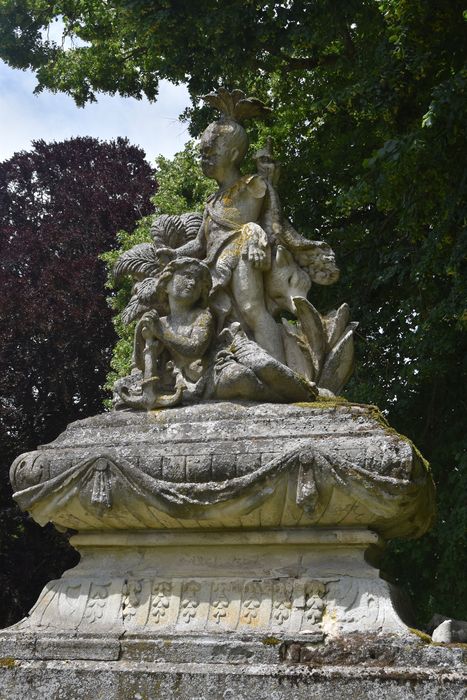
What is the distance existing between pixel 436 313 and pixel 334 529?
571cm

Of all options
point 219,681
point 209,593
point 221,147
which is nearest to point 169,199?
point 221,147

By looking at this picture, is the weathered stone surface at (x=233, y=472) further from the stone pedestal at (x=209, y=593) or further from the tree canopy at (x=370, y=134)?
the tree canopy at (x=370, y=134)

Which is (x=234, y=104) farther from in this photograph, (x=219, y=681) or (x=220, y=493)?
(x=219, y=681)

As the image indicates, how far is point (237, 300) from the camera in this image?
7156mm

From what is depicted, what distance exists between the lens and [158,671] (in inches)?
208

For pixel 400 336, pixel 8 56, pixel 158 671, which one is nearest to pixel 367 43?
pixel 400 336

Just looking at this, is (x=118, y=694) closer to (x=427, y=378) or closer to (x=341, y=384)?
(x=341, y=384)

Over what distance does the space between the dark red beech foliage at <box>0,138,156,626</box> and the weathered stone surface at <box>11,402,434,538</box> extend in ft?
42.1

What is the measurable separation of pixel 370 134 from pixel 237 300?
282 inches

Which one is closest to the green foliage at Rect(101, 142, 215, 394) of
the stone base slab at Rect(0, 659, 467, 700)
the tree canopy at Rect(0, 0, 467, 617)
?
the tree canopy at Rect(0, 0, 467, 617)

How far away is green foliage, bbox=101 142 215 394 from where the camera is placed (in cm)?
1491

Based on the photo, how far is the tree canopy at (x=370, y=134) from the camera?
10461mm

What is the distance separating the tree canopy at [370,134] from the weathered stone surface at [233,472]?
14.5ft

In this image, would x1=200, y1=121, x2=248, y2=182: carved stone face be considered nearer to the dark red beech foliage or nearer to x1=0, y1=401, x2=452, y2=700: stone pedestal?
x1=0, y1=401, x2=452, y2=700: stone pedestal
